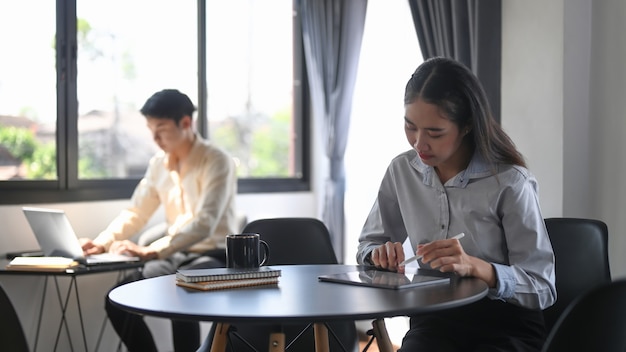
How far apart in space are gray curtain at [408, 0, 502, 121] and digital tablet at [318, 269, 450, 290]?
4.61 feet

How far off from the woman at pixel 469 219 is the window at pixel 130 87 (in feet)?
7.31

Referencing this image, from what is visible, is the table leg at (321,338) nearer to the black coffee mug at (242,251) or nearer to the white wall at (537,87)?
the black coffee mug at (242,251)

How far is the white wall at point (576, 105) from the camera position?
8.98 feet

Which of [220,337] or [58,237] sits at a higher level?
[58,237]

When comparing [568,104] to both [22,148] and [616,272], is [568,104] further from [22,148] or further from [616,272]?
[22,148]

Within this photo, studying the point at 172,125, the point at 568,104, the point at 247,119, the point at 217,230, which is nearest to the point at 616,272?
the point at 568,104

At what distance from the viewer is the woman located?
6.31 ft

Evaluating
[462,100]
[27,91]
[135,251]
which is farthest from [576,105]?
[27,91]

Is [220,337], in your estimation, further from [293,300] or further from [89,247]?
[89,247]

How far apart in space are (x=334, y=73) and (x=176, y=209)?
1.29m

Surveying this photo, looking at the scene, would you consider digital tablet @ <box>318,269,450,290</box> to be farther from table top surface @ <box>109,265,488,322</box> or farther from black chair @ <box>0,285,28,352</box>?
black chair @ <box>0,285,28,352</box>

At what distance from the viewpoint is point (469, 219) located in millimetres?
2070

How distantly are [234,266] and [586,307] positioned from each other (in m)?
0.94

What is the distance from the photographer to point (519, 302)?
1.92 m
